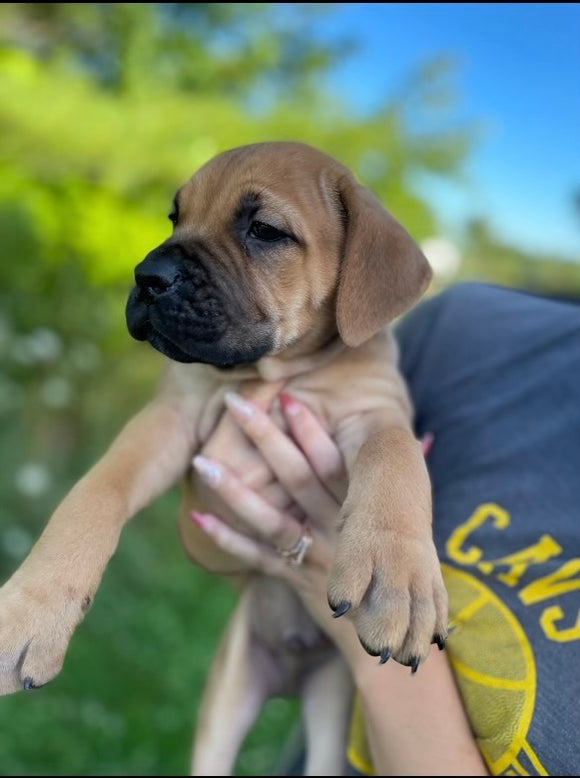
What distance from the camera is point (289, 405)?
10.2ft

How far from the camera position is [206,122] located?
756 cm

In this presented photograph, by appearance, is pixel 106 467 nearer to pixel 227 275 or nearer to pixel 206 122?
pixel 227 275

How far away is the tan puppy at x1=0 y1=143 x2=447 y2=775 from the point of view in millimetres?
2209

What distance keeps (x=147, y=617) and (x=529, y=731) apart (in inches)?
181

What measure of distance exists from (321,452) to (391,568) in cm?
88

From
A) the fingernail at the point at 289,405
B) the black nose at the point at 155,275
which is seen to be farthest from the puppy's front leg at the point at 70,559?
the black nose at the point at 155,275

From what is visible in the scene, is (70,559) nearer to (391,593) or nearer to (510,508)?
(391,593)

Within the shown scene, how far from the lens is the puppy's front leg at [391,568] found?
2107 millimetres

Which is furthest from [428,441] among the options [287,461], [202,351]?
[202,351]

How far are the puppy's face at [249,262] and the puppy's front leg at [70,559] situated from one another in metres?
0.49

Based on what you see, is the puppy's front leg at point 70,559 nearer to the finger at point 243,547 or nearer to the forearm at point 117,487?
the forearm at point 117,487

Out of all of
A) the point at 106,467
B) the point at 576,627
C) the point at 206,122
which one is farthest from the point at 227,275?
the point at 206,122

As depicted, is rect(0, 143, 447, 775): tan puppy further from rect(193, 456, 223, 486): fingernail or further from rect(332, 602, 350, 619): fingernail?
rect(193, 456, 223, 486): fingernail

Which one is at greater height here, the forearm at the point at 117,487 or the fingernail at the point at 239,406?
the forearm at the point at 117,487
